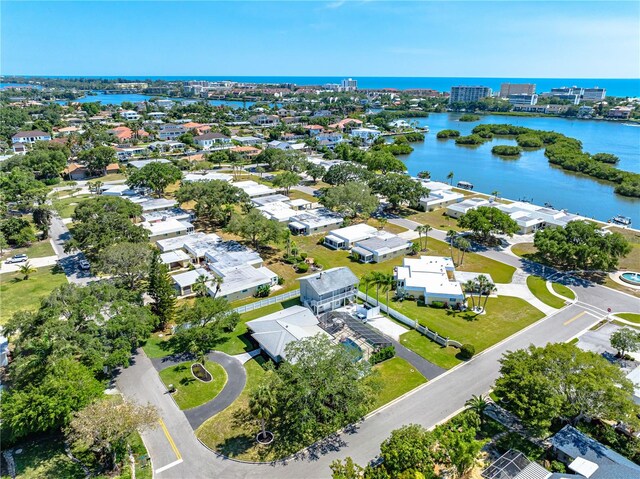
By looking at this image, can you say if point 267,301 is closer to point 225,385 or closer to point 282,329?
point 282,329

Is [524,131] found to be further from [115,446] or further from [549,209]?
[115,446]

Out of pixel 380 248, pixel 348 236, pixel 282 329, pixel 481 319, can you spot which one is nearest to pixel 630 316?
pixel 481 319

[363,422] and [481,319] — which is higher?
[481,319]

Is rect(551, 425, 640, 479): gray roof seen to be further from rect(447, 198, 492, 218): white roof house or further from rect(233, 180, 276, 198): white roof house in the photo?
rect(233, 180, 276, 198): white roof house

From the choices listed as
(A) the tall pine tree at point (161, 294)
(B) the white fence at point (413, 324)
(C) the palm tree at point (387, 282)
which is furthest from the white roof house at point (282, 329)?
(C) the palm tree at point (387, 282)

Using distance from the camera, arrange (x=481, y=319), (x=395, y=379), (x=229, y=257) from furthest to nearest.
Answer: (x=229, y=257) < (x=481, y=319) < (x=395, y=379)

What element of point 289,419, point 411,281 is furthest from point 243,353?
point 411,281

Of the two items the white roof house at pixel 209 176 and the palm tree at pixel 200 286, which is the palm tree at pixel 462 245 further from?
the white roof house at pixel 209 176
